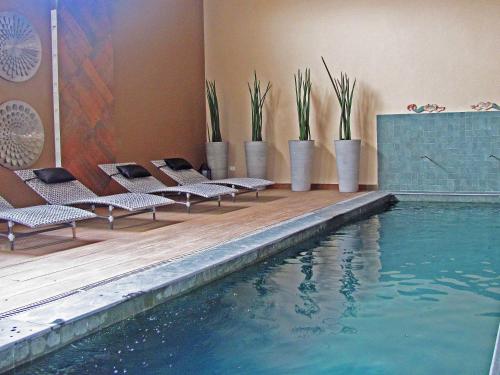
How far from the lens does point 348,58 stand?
31.9 ft

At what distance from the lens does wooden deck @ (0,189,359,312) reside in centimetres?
363

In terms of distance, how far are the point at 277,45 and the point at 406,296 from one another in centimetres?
727

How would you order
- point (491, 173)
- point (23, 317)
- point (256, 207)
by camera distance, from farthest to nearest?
point (491, 173)
point (256, 207)
point (23, 317)

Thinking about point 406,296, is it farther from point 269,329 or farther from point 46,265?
point 46,265

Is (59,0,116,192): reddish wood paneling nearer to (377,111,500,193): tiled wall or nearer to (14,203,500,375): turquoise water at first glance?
(14,203,500,375): turquoise water

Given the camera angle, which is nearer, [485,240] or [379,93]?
[485,240]

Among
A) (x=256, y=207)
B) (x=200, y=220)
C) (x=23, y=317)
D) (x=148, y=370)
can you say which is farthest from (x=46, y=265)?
(x=256, y=207)

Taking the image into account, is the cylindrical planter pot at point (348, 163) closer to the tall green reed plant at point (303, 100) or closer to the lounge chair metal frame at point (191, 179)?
the tall green reed plant at point (303, 100)

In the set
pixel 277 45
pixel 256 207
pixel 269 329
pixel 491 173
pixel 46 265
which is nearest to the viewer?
pixel 269 329

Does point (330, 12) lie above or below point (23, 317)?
above

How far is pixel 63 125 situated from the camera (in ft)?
24.8

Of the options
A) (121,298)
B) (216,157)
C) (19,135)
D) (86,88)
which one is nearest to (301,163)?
(216,157)

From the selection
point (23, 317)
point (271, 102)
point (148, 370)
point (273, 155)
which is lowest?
point (148, 370)

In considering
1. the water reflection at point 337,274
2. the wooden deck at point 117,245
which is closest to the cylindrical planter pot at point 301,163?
the wooden deck at point 117,245
